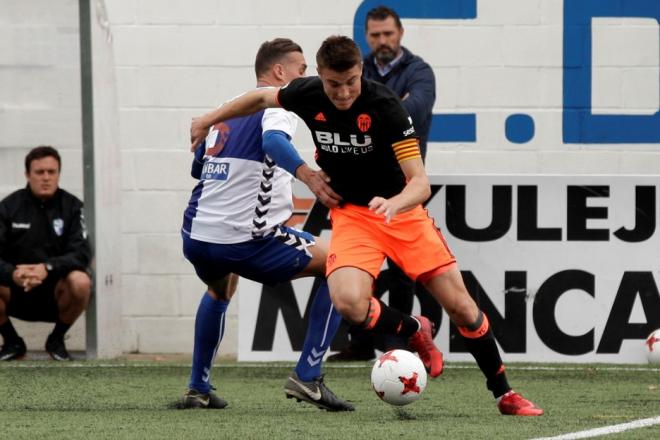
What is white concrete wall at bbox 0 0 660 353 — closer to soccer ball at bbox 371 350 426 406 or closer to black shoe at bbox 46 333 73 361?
black shoe at bbox 46 333 73 361

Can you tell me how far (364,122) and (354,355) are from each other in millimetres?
2876

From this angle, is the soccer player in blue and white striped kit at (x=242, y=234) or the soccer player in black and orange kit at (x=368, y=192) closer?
the soccer player in black and orange kit at (x=368, y=192)

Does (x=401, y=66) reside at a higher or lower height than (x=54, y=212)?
higher

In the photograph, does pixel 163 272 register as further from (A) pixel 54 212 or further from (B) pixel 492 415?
(B) pixel 492 415

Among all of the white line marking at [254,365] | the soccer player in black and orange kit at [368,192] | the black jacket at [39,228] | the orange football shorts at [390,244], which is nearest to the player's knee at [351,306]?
the soccer player in black and orange kit at [368,192]

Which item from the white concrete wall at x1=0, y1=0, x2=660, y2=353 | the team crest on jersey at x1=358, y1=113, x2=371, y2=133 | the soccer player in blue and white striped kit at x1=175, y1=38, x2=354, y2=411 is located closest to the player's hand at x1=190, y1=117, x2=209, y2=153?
the soccer player in blue and white striped kit at x1=175, y1=38, x2=354, y2=411

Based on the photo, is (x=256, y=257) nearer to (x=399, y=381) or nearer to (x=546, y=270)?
(x=399, y=381)

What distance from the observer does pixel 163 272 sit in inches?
358

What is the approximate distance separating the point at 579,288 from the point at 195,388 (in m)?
2.88

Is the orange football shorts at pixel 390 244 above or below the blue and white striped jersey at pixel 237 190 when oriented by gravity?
below

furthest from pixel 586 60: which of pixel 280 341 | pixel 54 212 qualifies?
pixel 54 212

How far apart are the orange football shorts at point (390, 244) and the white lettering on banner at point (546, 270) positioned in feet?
7.84

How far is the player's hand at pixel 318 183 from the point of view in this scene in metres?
5.34

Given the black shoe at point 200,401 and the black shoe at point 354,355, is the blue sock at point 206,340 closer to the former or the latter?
the black shoe at point 200,401
